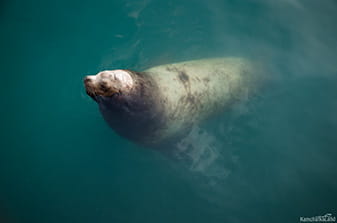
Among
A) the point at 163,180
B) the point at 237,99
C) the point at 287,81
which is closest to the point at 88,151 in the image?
the point at 163,180

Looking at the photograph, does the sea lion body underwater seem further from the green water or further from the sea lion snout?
the green water

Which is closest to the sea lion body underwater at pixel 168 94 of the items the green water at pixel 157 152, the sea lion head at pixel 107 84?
the sea lion head at pixel 107 84

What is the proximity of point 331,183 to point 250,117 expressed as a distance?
5.71 ft

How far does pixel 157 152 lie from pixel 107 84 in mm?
2232

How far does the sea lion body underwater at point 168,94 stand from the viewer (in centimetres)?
286

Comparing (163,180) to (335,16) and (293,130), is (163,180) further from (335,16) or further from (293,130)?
(335,16)

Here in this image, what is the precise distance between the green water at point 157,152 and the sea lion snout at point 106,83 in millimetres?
2050

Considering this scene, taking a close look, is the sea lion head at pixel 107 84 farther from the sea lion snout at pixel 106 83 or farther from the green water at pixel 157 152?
the green water at pixel 157 152

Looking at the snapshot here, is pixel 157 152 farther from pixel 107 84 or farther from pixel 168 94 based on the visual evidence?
pixel 107 84

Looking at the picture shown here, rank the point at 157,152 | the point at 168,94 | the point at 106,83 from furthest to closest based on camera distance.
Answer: the point at 157,152 → the point at 168,94 → the point at 106,83

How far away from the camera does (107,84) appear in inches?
105

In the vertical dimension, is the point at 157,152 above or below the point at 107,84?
above

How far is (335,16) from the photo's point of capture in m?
5.38

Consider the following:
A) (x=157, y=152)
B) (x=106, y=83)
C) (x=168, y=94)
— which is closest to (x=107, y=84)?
(x=106, y=83)
